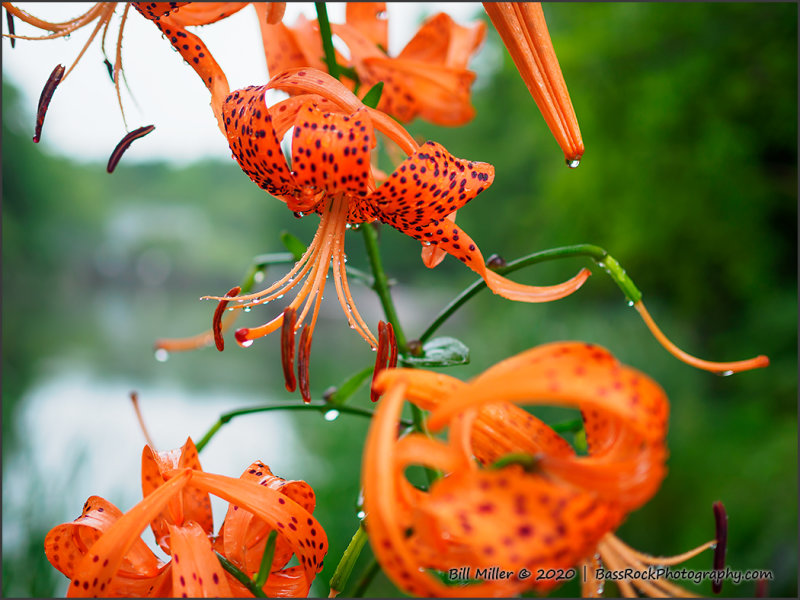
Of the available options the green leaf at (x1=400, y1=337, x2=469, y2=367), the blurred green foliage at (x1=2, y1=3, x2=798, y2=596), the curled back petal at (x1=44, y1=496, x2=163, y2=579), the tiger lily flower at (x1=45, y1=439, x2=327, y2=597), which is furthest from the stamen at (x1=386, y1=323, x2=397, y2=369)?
the blurred green foliage at (x1=2, y1=3, x2=798, y2=596)

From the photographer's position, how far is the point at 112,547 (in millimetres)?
399

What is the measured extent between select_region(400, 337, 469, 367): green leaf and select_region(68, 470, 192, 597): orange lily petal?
239mm

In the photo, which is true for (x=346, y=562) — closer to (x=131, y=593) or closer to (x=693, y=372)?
(x=131, y=593)

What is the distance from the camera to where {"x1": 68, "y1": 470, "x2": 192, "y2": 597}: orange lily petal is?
40 centimetres

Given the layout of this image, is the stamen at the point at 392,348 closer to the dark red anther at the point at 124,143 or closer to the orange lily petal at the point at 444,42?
the dark red anther at the point at 124,143

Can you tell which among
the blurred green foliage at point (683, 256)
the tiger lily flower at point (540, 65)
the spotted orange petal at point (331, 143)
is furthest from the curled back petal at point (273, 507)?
the blurred green foliage at point (683, 256)

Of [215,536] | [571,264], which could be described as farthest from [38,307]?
[215,536]

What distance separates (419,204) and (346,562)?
10.5 inches

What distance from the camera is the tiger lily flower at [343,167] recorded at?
423 mm

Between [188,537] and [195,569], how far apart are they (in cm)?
3

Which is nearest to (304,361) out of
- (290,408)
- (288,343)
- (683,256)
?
(288,343)

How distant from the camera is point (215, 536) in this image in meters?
0.49

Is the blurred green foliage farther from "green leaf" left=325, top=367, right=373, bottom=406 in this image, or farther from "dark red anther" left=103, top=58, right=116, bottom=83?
"dark red anther" left=103, top=58, right=116, bottom=83

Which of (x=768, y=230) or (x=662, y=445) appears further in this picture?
(x=768, y=230)
